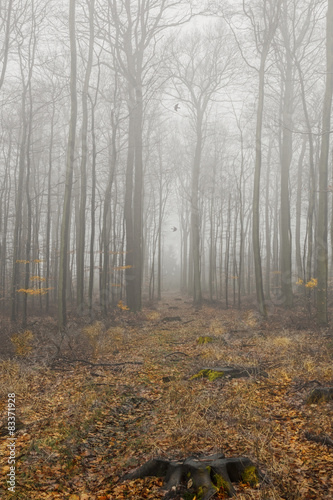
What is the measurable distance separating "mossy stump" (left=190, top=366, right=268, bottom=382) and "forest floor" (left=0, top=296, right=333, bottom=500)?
158 mm

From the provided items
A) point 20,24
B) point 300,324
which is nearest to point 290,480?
point 300,324

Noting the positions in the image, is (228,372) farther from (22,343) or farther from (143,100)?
(143,100)

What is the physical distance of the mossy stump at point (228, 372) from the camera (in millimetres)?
6453

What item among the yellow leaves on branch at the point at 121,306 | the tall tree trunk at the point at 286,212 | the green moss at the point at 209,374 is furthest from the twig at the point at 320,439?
the yellow leaves on branch at the point at 121,306

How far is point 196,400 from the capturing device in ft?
17.1

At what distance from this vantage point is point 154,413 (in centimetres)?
510

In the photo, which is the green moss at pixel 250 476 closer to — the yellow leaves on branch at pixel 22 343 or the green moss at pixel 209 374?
the green moss at pixel 209 374

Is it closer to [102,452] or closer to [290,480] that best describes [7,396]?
[102,452]

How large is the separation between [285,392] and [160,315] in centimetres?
944

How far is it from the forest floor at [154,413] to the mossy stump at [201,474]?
4.0 inches

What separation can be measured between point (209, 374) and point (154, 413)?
70.2 inches

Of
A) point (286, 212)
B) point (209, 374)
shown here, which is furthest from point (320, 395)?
point (286, 212)

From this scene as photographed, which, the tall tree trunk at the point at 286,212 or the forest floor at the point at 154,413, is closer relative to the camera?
the forest floor at the point at 154,413

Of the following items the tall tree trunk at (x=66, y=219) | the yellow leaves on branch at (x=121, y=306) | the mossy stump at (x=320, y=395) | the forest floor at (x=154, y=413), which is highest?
the tall tree trunk at (x=66, y=219)
